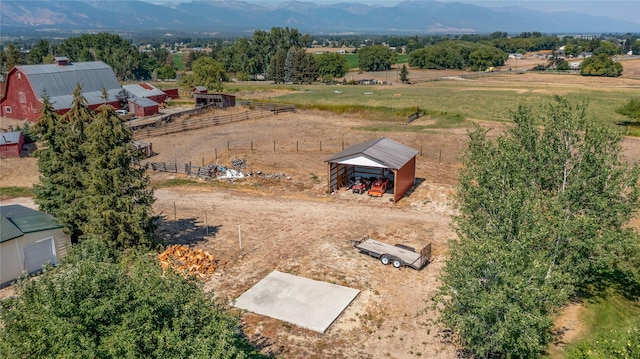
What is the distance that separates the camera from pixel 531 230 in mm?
13930

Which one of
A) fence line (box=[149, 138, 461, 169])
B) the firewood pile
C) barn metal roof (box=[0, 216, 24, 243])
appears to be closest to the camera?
barn metal roof (box=[0, 216, 24, 243])

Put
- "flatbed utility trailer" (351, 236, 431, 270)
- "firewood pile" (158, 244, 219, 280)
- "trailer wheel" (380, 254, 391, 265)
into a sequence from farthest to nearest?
"trailer wheel" (380, 254, 391, 265), "flatbed utility trailer" (351, 236, 431, 270), "firewood pile" (158, 244, 219, 280)

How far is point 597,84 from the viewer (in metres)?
96.8

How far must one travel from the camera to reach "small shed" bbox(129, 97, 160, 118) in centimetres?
6331

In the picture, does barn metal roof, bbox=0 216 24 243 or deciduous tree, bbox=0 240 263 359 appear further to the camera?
barn metal roof, bbox=0 216 24 243

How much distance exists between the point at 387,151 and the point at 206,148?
70.6ft

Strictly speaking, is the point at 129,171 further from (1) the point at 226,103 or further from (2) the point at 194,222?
(1) the point at 226,103

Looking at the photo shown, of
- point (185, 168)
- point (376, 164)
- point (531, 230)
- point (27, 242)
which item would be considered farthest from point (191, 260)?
point (185, 168)

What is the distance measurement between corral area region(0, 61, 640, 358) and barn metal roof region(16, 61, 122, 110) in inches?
724

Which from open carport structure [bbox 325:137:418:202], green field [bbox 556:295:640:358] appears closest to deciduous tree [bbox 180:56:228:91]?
open carport structure [bbox 325:137:418:202]

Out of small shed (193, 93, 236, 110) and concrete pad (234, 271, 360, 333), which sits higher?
small shed (193, 93, 236, 110)

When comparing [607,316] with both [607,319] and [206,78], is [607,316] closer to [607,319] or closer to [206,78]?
[607,319]

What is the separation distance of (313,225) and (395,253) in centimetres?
639

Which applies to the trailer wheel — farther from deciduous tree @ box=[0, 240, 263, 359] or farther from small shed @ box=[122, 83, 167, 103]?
small shed @ box=[122, 83, 167, 103]
